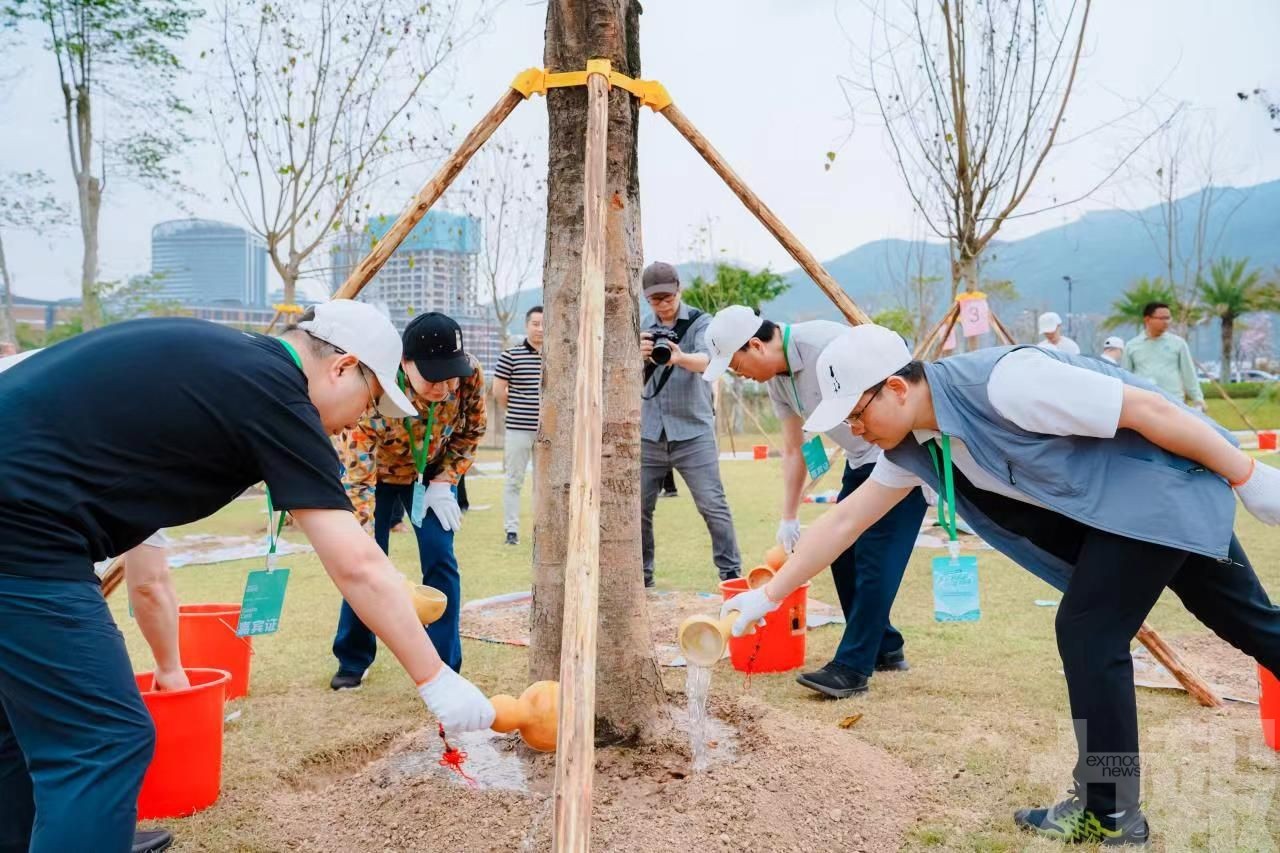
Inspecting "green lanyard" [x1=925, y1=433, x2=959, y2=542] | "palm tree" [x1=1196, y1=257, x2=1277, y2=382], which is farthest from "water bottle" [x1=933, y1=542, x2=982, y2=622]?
"palm tree" [x1=1196, y1=257, x2=1277, y2=382]

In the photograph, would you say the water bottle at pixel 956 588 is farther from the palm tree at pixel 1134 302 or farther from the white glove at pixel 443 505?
the palm tree at pixel 1134 302

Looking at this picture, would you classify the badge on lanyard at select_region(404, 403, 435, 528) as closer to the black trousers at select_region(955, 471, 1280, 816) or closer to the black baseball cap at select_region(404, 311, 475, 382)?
the black baseball cap at select_region(404, 311, 475, 382)

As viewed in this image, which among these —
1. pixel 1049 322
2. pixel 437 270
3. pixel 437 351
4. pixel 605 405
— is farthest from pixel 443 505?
pixel 437 270

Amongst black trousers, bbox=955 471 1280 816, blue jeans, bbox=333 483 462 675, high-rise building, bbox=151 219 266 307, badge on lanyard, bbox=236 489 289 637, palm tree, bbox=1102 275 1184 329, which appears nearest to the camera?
black trousers, bbox=955 471 1280 816

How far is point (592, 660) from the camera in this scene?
→ 179 centimetres

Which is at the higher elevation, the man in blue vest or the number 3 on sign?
the man in blue vest

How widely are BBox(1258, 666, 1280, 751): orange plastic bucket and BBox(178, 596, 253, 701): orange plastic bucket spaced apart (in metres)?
3.80

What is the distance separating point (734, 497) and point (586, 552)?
9.80 meters

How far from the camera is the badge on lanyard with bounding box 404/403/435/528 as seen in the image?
12.3 feet

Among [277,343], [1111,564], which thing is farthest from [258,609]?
[1111,564]

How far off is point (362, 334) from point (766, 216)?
1947 millimetres

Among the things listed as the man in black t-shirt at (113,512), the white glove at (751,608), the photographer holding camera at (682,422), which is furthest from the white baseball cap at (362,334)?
the photographer holding camera at (682,422)

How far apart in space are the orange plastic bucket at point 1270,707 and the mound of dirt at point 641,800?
1.21m

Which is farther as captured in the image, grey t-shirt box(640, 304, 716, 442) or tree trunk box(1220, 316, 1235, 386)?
tree trunk box(1220, 316, 1235, 386)
